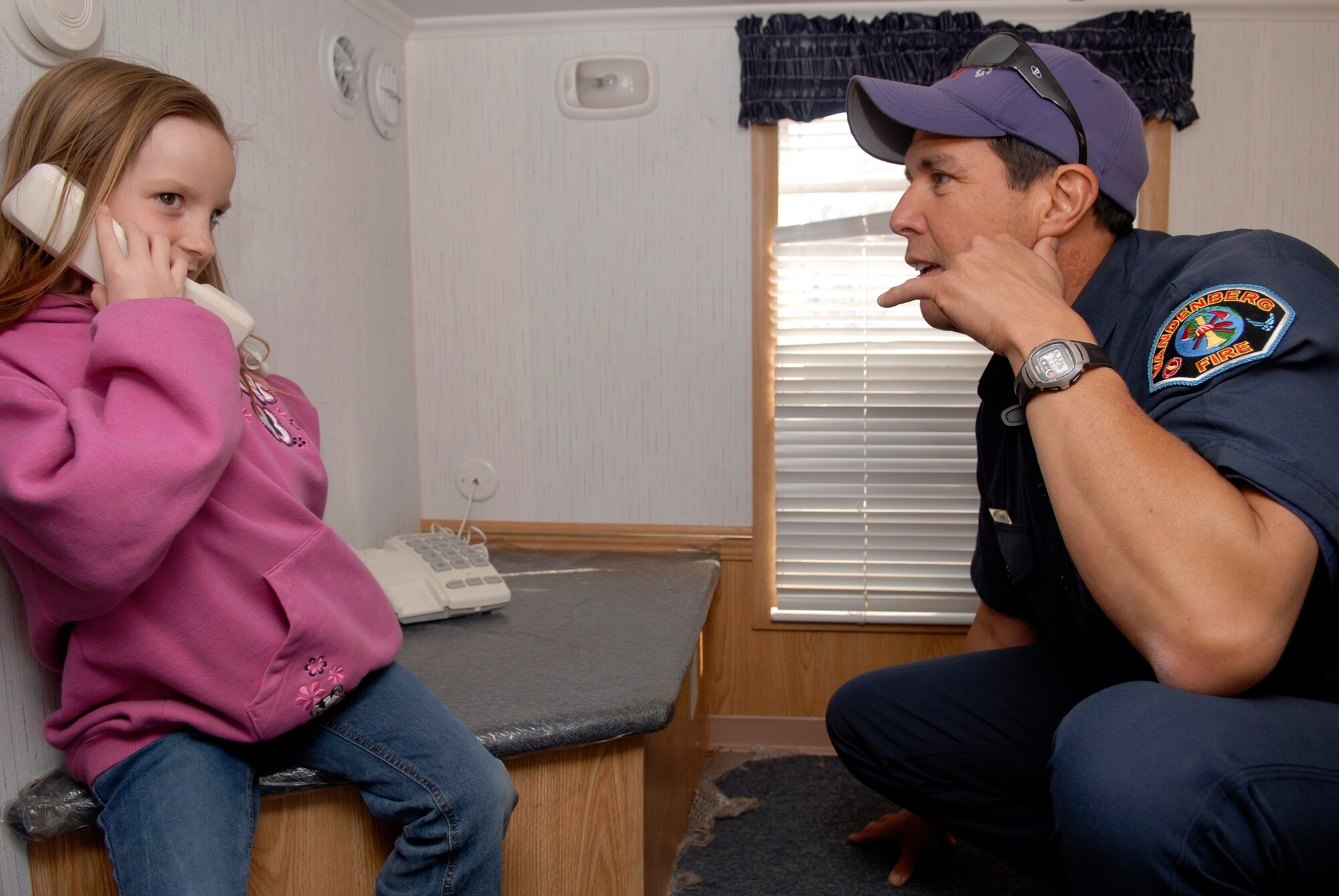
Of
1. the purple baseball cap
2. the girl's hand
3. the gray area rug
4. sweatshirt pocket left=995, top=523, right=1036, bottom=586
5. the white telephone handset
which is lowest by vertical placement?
the gray area rug

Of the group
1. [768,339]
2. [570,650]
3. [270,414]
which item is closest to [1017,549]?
[570,650]

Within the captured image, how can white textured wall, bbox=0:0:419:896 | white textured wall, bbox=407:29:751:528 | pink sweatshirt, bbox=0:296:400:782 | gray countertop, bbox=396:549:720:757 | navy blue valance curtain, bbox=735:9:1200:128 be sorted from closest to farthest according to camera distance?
pink sweatshirt, bbox=0:296:400:782 → white textured wall, bbox=0:0:419:896 → gray countertop, bbox=396:549:720:757 → navy blue valance curtain, bbox=735:9:1200:128 → white textured wall, bbox=407:29:751:528

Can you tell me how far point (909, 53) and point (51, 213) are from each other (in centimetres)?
162

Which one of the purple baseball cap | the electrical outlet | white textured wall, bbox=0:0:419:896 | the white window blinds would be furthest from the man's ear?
the electrical outlet

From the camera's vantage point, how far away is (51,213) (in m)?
0.97

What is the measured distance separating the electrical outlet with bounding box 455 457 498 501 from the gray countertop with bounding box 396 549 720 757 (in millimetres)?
209

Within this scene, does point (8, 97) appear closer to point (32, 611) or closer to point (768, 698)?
point (32, 611)

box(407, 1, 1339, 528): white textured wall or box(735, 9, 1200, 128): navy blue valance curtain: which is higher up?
box(735, 9, 1200, 128): navy blue valance curtain

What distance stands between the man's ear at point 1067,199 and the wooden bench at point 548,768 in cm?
82

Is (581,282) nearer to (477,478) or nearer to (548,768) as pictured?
(477,478)

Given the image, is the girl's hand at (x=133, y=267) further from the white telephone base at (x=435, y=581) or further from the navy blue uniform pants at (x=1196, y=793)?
the navy blue uniform pants at (x=1196, y=793)

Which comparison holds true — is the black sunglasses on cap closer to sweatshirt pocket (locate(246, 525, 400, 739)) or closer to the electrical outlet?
sweatshirt pocket (locate(246, 525, 400, 739))

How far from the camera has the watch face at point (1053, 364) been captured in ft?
3.23

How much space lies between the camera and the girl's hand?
0.95m
